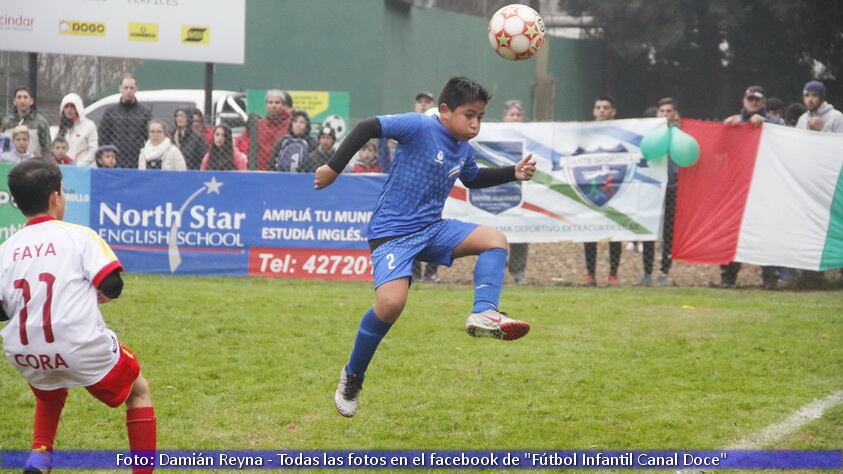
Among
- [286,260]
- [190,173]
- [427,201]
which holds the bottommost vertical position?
[286,260]

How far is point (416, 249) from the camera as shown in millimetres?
6180

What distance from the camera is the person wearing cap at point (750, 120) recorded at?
482 inches

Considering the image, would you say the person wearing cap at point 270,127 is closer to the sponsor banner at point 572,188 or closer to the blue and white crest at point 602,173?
the sponsor banner at point 572,188

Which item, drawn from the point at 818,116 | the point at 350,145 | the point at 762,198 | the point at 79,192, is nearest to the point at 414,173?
the point at 350,145

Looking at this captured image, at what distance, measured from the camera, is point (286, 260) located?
12492mm

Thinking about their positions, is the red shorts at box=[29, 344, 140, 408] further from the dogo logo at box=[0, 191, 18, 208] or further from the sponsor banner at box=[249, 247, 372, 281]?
the dogo logo at box=[0, 191, 18, 208]

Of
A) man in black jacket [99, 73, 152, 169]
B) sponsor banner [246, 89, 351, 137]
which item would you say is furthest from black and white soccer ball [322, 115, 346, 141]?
man in black jacket [99, 73, 152, 169]

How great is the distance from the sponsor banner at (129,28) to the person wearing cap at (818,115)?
6679 mm

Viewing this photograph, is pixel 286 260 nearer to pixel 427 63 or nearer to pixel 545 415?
pixel 545 415

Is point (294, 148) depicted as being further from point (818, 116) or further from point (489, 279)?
point (489, 279)

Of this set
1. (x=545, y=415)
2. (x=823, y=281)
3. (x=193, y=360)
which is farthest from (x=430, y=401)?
(x=823, y=281)

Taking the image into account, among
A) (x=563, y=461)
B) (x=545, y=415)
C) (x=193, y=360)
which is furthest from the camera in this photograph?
(x=193, y=360)

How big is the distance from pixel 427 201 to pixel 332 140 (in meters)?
6.50

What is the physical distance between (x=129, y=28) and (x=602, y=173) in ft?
19.9
